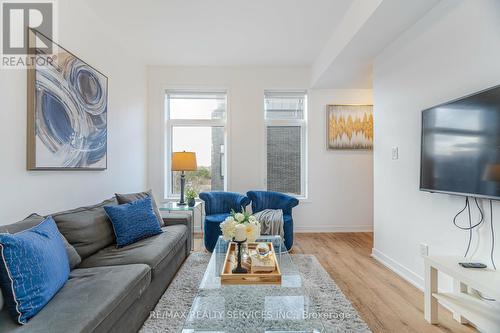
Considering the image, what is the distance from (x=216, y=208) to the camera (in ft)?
12.1

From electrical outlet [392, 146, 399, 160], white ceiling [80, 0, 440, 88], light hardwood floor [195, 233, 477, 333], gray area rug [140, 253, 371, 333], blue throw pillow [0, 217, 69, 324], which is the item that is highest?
white ceiling [80, 0, 440, 88]

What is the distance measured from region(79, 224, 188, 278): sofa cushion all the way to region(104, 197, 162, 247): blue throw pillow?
0.07 metres

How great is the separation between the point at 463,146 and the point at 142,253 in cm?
250

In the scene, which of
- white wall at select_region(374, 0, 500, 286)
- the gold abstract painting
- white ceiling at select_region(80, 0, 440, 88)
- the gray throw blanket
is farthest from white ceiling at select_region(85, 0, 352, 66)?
the gray throw blanket

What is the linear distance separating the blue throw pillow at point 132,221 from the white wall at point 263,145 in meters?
1.97

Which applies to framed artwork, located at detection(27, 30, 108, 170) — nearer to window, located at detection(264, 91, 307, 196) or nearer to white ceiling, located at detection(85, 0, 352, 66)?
white ceiling, located at detection(85, 0, 352, 66)

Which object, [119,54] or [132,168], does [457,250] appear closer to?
[132,168]

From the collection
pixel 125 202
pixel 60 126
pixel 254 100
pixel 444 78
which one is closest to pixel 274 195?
pixel 254 100

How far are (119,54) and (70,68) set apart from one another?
46.9 inches

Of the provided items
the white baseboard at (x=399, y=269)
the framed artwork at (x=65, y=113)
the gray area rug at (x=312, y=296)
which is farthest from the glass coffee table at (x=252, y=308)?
the framed artwork at (x=65, y=113)

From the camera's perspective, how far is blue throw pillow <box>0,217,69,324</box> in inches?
48.3

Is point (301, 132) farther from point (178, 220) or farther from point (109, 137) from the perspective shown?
point (109, 137)

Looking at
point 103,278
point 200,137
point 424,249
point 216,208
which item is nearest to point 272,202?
point 216,208

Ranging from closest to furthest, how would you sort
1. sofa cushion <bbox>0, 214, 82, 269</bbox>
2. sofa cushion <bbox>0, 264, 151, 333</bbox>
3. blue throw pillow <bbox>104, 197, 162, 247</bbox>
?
sofa cushion <bbox>0, 264, 151, 333</bbox>
sofa cushion <bbox>0, 214, 82, 269</bbox>
blue throw pillow <bbox>104, 197, 162, 247</bbox>
